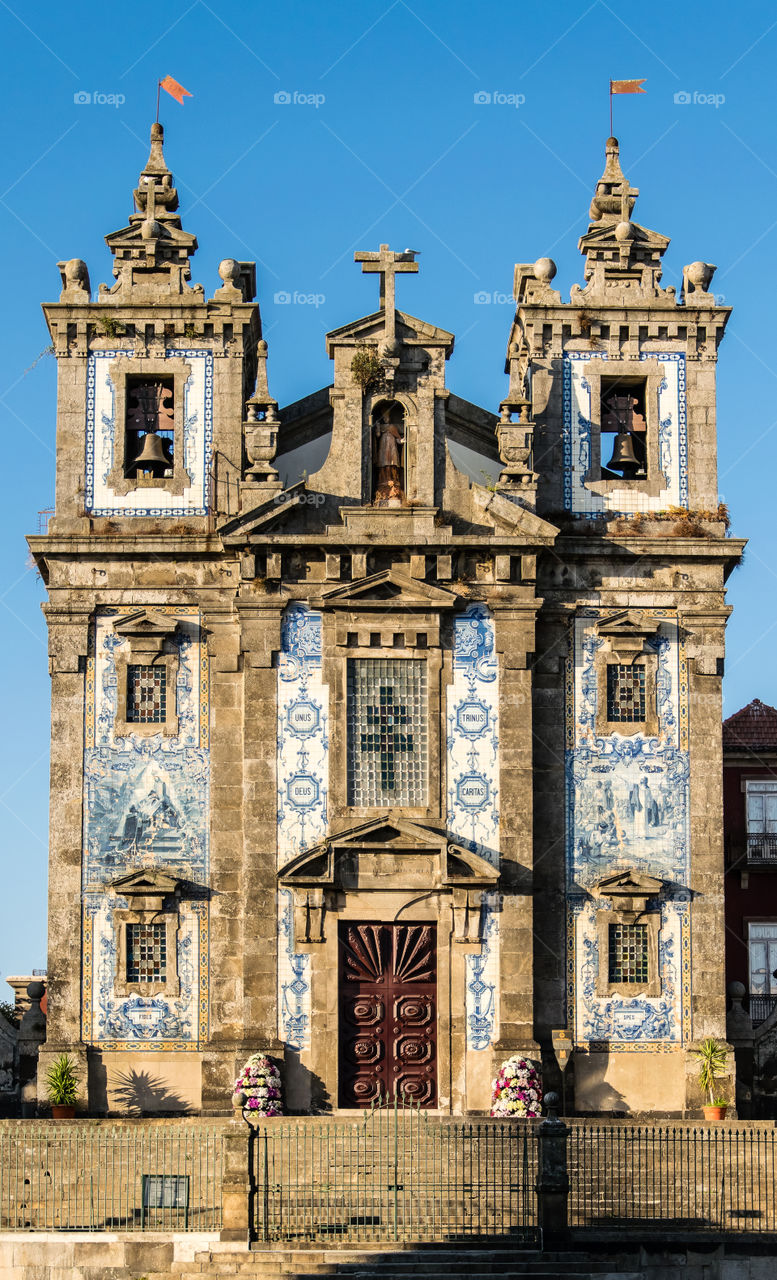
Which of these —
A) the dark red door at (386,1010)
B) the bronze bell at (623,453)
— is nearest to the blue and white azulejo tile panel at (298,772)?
the dark red door at (386,1010)

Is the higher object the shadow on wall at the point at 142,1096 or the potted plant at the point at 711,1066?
the potted plant at the point at 711,1066

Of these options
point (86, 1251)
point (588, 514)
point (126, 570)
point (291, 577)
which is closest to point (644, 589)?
point (588, 514)

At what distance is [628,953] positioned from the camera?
3634 cm

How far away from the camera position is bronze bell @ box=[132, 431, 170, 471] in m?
37.6

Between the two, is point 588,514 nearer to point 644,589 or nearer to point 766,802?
point 644,589

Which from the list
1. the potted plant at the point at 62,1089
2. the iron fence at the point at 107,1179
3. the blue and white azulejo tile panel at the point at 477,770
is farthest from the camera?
the blue and white azulejo tile panel at the point at 477,770

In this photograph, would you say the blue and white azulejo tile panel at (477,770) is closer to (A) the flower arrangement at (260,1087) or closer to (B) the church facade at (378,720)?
(B) the church facade at (378,720)

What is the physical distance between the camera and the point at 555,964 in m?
36.2

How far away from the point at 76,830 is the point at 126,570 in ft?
14.3

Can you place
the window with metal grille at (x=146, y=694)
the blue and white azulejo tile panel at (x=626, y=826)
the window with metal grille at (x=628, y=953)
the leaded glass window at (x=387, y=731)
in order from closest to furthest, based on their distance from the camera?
the leaded glass window at (x=387, y=731)
the blue and white azulejo tile panel at (x=626, y=826)
the window with metal grille at (x=628, y=953)
the window with metal grille at (x=146, y=694)

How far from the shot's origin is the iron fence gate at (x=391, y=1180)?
29.1 m

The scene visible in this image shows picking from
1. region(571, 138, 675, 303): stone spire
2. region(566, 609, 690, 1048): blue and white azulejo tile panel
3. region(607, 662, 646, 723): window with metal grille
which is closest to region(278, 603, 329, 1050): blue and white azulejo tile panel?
region(566, 609, 690, 1048): blue and white azulejo tile panel

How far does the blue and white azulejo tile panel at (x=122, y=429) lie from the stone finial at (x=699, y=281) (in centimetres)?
833

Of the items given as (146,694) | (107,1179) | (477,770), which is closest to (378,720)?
(477,770)
